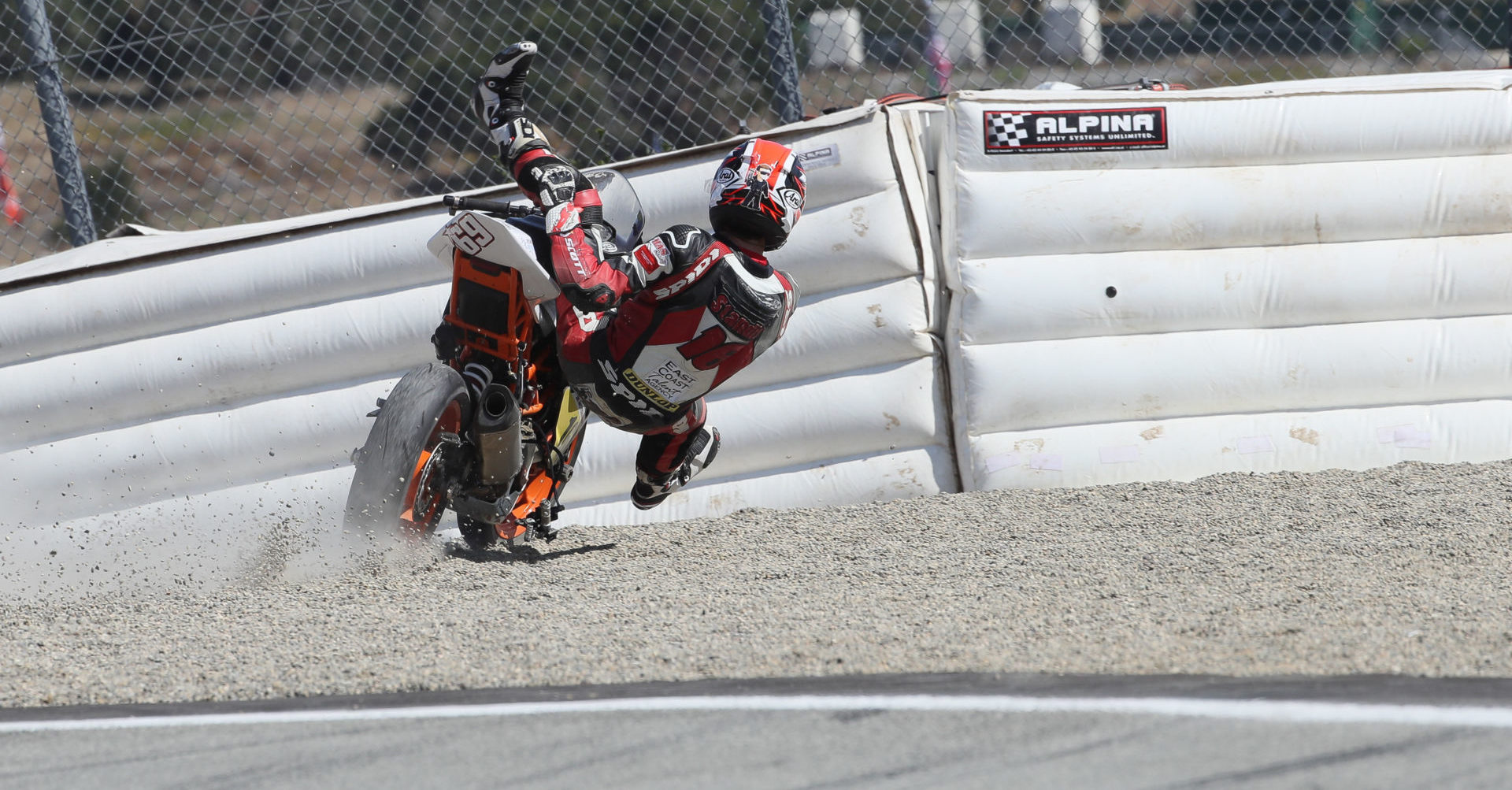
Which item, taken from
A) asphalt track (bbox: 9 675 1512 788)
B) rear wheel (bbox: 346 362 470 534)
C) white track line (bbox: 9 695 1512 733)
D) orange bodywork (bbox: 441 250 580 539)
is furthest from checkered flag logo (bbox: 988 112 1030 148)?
white track line (bbox: 9 695 1512 733)

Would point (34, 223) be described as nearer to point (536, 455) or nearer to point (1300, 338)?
point (536, 455)

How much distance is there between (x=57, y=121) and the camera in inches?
205

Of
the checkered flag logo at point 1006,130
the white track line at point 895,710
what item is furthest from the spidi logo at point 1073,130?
the white track line at point 895,710

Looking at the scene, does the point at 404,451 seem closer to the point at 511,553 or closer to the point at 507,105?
the point at 511,553

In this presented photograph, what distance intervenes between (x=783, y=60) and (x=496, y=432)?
2.26m

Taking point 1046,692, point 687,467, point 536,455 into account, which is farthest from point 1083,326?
point 1046,692

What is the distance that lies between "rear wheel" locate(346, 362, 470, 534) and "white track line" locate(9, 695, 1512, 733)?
100 cm


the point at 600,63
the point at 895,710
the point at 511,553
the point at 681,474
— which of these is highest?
the point at 600,63

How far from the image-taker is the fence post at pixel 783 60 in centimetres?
524

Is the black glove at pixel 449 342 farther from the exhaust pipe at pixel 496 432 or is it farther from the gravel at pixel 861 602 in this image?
the gravel at pixel 861 602

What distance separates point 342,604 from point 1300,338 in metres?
3.47

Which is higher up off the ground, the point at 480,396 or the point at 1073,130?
the point at 1073,130

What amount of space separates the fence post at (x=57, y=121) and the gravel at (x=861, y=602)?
157 cm

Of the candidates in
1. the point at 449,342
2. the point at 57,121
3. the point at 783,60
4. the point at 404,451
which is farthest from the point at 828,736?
the point at 57,121
